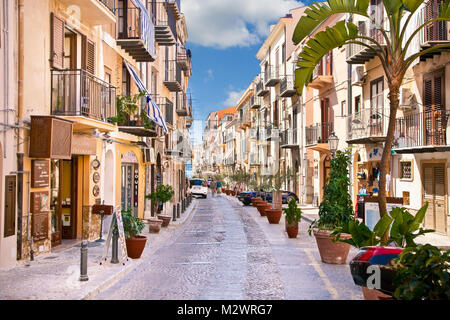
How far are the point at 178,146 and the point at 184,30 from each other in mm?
13339

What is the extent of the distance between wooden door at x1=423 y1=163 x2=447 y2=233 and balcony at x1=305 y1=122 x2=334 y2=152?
38.2ft

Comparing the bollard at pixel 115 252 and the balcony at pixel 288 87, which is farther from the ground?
the balcony at pixel 288 87

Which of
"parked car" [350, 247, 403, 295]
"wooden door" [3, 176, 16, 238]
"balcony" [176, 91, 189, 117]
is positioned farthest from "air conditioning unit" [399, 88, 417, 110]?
"balcony" [176, 91, 189, 117]

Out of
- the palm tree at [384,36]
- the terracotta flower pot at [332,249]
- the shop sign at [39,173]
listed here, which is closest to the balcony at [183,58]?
the shop sign at [39,173]

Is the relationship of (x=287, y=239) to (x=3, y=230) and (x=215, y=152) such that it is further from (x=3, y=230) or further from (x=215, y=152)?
(x=215, y=152)

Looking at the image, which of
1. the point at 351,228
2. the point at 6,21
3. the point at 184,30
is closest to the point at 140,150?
the point at 6,21

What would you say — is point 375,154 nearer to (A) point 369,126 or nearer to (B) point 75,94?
(A) point 369,126

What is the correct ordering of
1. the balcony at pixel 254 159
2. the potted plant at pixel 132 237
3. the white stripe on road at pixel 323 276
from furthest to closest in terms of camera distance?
1. the balcony at pixel 254 159
2. the potted plant at pixel 132 237
3. the white stripe on road at pixel 323 276

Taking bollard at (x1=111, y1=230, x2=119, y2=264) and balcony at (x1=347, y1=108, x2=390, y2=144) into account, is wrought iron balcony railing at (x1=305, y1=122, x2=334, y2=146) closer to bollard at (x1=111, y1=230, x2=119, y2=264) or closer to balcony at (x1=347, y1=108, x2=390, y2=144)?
balcony at (x1=347, y1=108, x2=390, y2=144)

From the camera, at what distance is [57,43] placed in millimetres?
12438

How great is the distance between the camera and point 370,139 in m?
21.3

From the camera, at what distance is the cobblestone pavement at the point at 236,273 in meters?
8.34

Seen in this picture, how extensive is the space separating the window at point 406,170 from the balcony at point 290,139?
1667 centimetres

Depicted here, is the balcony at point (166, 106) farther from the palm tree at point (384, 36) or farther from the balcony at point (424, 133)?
the palm tree at point (384, 36)
